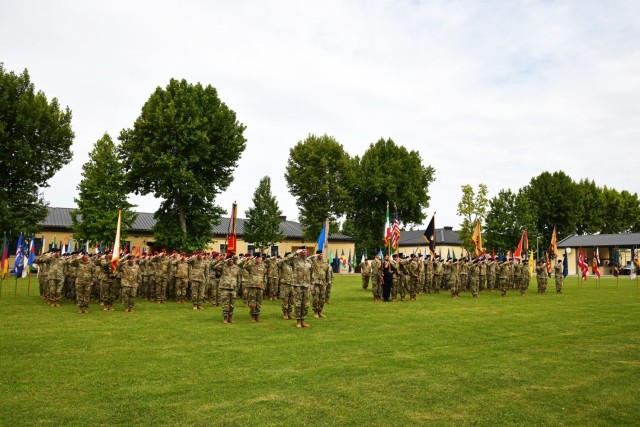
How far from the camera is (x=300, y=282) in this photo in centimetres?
1505

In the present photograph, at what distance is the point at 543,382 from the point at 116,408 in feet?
20.9

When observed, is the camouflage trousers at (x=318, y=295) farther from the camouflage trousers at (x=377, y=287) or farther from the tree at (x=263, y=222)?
the tree at (x=263, y=222)

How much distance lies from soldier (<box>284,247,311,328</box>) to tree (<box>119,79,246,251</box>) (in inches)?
973

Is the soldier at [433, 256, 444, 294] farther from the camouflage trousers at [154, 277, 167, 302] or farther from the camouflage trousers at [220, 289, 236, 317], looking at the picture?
the camouflage trousers at [220, 289, 236, 317]

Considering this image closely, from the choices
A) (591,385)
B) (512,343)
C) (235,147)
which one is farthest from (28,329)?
(235,147)

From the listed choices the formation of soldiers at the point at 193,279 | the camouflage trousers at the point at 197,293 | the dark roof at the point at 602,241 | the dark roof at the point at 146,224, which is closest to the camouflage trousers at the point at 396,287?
the formation of soldiers at the point at 193,279

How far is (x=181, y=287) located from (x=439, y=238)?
6846cm

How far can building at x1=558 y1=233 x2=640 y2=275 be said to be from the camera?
6328cm

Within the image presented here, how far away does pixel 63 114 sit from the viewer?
41500 mm

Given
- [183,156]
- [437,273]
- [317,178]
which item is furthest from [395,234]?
[317,178]

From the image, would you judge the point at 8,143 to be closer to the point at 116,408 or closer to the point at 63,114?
the point at 63,114

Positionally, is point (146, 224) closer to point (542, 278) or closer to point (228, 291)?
point (542, 278)

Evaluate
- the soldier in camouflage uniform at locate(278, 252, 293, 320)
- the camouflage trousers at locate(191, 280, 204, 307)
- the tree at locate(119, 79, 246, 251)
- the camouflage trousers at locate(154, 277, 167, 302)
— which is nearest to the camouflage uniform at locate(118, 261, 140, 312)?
the camouflage trousers at locate(191, 280, 204, 307)

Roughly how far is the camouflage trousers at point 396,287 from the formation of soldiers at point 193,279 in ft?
12.1
